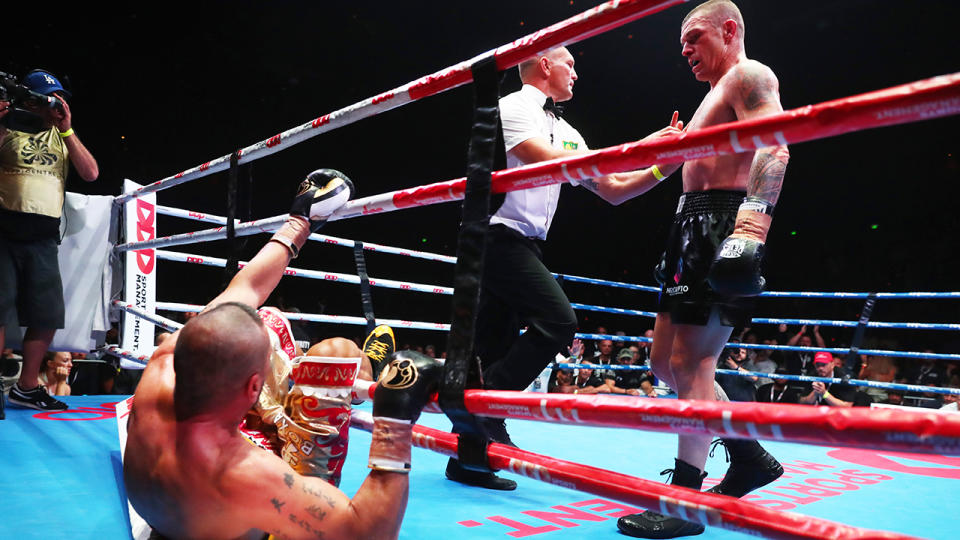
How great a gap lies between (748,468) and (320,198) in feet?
4.19

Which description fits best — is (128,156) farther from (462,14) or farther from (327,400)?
(327,400)

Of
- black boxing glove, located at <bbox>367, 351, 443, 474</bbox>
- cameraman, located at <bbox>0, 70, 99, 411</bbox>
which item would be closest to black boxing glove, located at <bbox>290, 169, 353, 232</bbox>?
black boxing glove, located at <bbox>367, 351, 443, 474</bbox>

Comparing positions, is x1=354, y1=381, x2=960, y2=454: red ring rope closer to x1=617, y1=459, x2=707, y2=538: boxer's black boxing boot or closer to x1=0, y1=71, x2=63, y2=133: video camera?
x1=617, y1=459, x2=707, y2=538: boxer's black boxing boot

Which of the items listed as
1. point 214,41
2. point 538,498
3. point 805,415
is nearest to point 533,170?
point 805,415

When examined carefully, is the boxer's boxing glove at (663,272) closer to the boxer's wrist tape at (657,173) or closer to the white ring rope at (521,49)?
the boxer's wrist tape at (657,173)

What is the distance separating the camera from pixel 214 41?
7.29m

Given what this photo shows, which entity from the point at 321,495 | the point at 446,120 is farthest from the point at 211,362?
the point at 446,120

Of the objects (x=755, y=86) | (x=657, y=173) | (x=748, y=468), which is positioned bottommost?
(x=748, y=468)

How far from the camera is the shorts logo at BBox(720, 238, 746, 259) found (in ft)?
3.51

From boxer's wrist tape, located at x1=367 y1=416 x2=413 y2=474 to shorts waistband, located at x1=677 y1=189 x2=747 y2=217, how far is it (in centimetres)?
108

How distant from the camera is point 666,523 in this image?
157cm

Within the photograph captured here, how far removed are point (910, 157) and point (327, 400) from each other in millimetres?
10618

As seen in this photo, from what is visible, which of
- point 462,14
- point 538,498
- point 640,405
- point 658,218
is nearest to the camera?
point 640,405

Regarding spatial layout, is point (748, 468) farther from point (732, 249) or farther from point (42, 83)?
point (42, 83)
